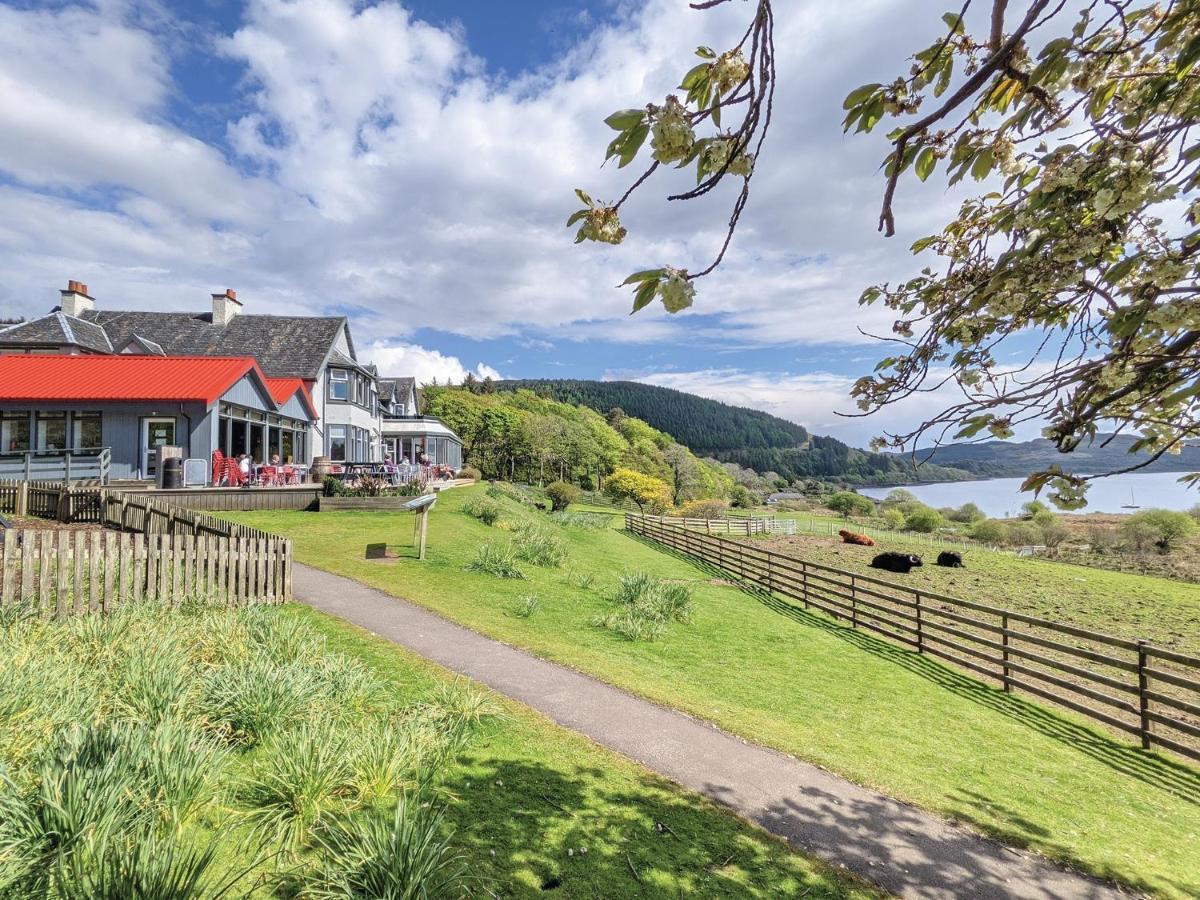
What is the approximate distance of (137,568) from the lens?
7.98 metres

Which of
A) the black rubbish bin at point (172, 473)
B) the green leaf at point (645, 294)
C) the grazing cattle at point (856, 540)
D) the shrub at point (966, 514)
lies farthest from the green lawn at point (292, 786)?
the shrub at point (966, 514)

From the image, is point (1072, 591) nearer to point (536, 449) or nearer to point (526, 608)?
point (526, 608)

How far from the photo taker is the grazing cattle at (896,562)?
27859mm

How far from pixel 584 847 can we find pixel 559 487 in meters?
39.3

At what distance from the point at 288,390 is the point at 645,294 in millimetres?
31885

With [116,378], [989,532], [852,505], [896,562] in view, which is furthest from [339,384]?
[852,505]

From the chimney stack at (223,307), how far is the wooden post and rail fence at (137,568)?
29.4 metres

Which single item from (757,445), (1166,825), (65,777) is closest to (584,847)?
(65,777)

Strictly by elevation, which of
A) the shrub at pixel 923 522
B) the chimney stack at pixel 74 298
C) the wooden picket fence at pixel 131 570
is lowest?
the shrub at pixel 923 522

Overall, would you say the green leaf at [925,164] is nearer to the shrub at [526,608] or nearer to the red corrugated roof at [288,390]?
the shrub at [526,608]

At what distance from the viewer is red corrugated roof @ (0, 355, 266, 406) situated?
68.5 feet

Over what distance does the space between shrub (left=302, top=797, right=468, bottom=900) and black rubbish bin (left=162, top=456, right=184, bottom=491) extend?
2217 cm

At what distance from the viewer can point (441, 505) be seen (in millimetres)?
25094

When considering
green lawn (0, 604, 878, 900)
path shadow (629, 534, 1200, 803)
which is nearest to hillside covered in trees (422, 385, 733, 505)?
path shadow (629, 534, 1200, 803)
